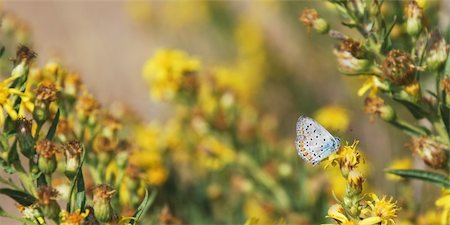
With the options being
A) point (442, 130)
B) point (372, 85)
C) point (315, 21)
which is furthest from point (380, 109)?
point (315, 21)

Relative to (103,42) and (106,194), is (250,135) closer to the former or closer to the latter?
(106,194)

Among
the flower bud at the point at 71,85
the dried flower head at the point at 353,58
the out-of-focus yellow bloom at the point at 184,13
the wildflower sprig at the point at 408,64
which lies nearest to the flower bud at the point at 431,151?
the wildflower sprig at the point at 408,64

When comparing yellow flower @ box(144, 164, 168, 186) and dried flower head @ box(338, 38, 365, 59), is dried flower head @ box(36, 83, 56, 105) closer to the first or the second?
dried flower head @ box(338, 38, 365, 59)

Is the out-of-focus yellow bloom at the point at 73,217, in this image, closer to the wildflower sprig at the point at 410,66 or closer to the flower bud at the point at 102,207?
the flower bud at the point at 102,207

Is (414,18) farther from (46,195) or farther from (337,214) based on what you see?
(46,195)

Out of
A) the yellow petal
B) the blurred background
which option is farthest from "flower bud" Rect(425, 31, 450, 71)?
the blurred background

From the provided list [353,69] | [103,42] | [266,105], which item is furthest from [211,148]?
[103,42]
